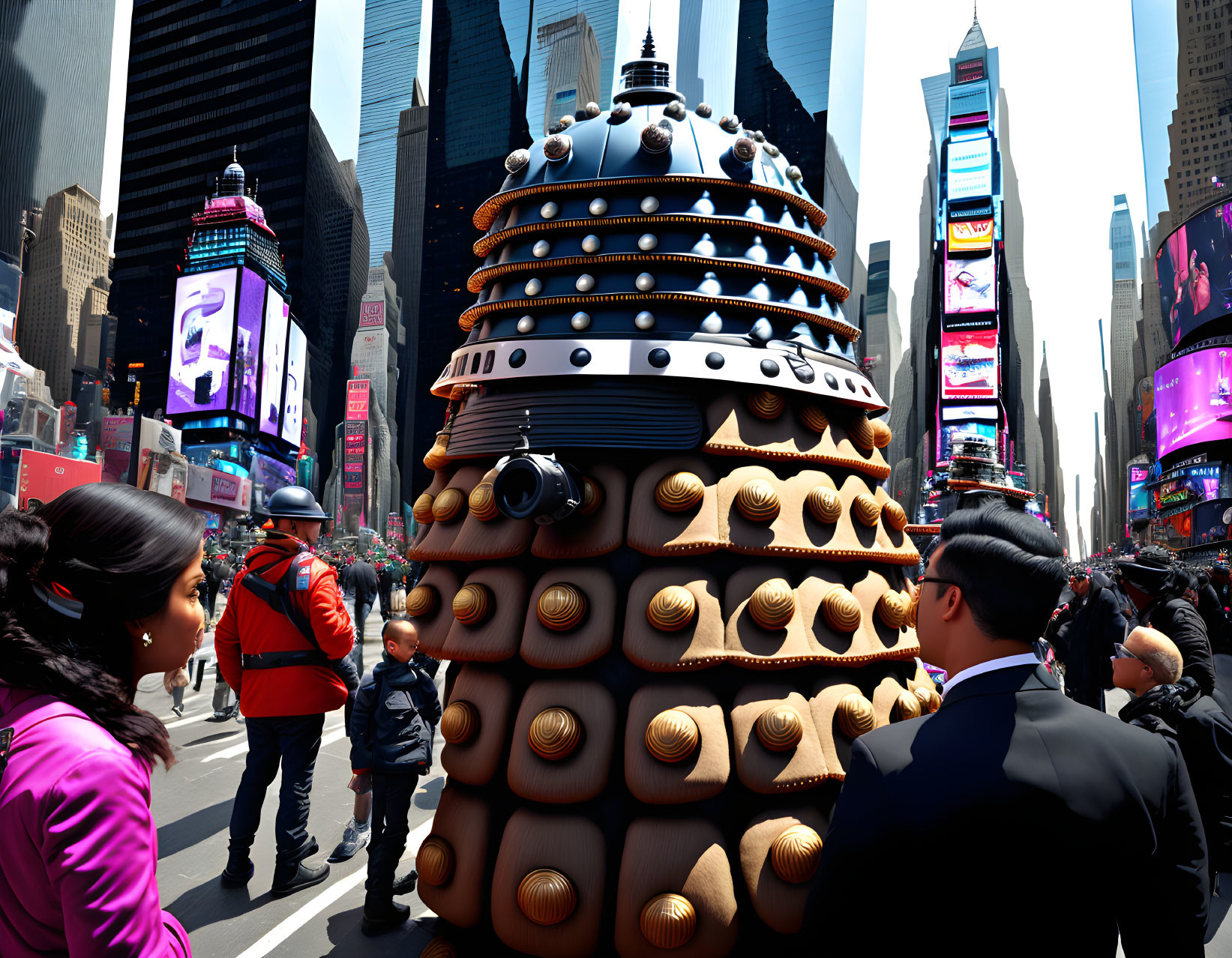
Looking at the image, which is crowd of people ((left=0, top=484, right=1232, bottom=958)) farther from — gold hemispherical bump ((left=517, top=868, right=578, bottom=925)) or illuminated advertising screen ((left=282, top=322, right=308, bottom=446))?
illuminated advertising screen ((left=282, top=322, right=308, bottom=446))

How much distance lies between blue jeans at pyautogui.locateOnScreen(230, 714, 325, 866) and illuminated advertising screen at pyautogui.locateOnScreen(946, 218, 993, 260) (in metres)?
61.6

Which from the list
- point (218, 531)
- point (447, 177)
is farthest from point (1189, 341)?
point (447, 177)

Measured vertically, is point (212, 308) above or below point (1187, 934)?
above

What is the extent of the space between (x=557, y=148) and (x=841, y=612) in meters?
2.54

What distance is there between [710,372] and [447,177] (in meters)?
98.8

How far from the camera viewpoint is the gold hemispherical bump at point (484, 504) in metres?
3.27

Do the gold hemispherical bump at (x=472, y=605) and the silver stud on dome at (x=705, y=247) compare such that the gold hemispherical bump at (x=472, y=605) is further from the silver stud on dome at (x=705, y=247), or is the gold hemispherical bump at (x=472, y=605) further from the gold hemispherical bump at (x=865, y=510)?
the silver stud on dome at (x=705, y=247)

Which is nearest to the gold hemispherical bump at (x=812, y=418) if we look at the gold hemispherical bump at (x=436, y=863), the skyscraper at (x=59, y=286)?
the gold hemispherical bump at (x=436, y=863)

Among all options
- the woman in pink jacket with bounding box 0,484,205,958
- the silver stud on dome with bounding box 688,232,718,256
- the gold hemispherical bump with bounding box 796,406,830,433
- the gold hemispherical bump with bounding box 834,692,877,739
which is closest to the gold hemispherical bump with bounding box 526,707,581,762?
the gold hemispherical bump with bounding box 834,692,877,739

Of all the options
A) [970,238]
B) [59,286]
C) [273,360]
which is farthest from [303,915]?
[970,238]

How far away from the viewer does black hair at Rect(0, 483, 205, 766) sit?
1.29m

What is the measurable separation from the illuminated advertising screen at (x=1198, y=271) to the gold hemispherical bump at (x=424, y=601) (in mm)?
51721

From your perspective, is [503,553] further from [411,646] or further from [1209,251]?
[1209,251]

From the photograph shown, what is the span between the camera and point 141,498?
148 cm
